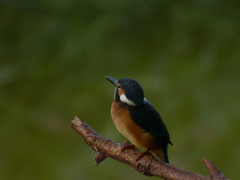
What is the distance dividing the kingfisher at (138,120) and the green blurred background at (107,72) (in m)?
1.04

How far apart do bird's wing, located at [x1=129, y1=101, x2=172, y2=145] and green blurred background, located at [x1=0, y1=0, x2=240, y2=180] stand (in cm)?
106

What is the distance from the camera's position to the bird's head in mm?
1258

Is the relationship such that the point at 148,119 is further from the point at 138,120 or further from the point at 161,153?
the point at 161,153

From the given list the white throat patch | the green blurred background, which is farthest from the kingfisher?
the green blurred background

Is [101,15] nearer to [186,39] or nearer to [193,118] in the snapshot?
[186,39]

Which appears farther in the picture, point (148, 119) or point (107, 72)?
point (107, 72)

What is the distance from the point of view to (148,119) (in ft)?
4.30

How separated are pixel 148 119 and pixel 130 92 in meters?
0.09

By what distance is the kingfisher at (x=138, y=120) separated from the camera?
1305mm

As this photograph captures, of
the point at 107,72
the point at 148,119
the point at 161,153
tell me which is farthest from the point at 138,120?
the point at 107,72

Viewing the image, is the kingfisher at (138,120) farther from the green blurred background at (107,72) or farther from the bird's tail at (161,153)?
the green blurred background at (107,72)

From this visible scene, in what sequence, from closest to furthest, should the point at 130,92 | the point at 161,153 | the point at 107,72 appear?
the point at 130,92 < the point at 161,153 < the point at 107,72

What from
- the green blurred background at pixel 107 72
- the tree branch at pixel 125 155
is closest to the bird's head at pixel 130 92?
the tree branch at pixel 125 155

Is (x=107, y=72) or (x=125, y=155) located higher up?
(x=107, y=72)
